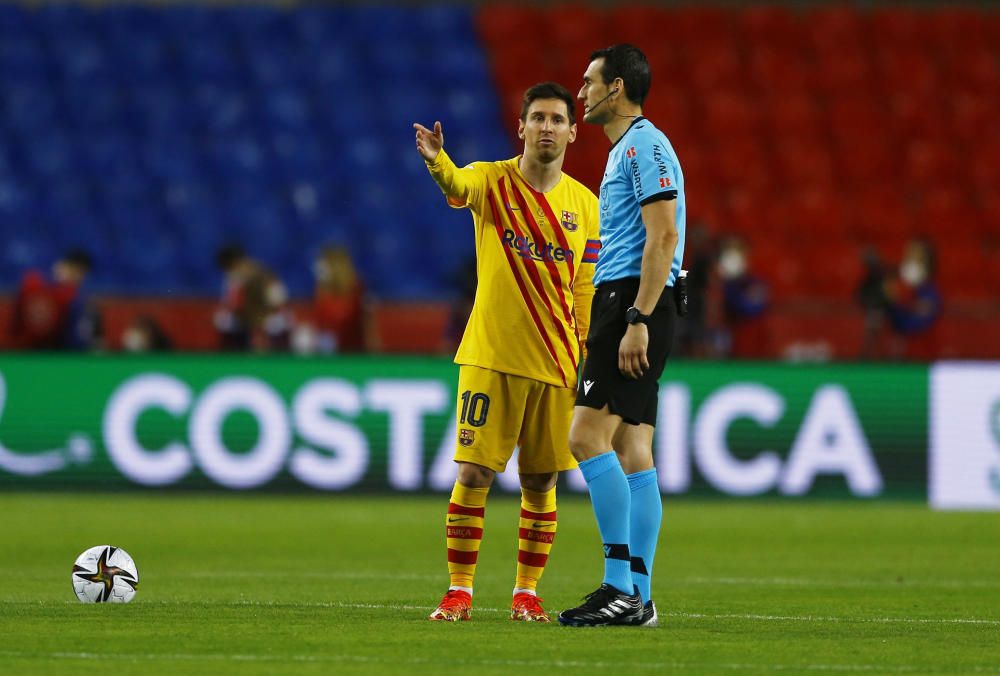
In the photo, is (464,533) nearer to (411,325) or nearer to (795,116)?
(411,325)

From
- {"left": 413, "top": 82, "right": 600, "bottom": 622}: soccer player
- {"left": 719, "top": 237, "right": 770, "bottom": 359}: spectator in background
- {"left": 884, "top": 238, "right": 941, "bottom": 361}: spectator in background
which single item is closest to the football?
{"left": 413, "top": 82, "right": 600, "bottom": 622}: soccer player

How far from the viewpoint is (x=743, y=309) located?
16328 mm

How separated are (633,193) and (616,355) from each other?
668mm

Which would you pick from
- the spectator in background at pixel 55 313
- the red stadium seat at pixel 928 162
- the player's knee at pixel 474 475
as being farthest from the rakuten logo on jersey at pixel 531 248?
the red stadium seat at pixel 928 162

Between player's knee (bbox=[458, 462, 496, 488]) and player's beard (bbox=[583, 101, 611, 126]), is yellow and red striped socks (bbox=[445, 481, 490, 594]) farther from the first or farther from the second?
player's beard (bbox=[583, 101, 611, 126])

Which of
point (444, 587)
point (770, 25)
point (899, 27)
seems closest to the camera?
point (444, 587)

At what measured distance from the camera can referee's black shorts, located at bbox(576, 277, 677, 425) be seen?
6.74m

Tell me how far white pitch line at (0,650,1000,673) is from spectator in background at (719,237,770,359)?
10595 mm

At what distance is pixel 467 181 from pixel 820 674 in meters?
2.65

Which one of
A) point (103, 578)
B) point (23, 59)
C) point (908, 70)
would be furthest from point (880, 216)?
point (103, 578)

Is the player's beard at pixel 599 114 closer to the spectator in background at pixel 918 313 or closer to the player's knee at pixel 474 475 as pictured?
the player's knee at pixel 474 475

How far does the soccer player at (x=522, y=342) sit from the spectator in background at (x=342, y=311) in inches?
349

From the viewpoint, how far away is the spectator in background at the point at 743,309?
1630 cm

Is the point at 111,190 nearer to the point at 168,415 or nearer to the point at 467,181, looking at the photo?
the point at 168,415
